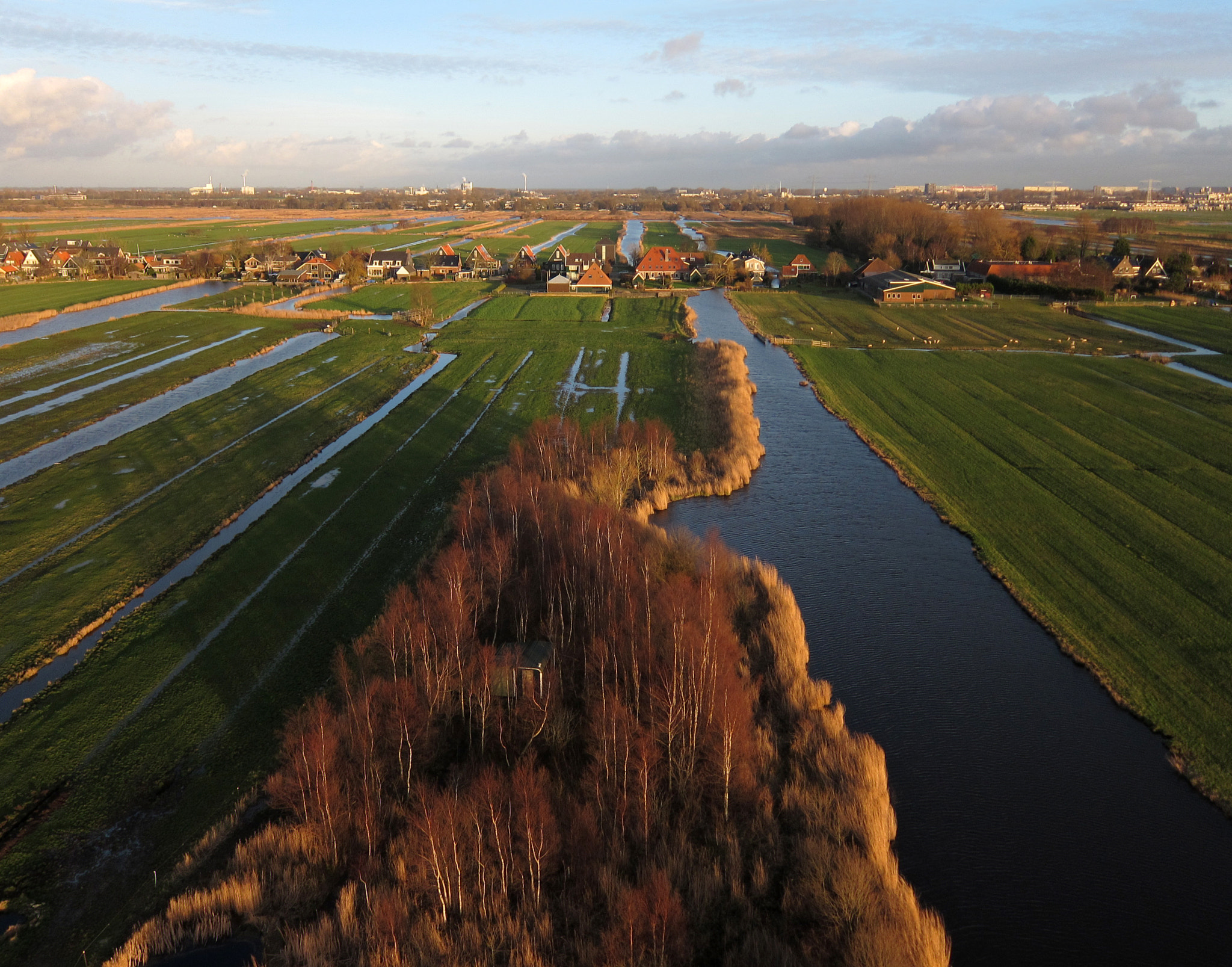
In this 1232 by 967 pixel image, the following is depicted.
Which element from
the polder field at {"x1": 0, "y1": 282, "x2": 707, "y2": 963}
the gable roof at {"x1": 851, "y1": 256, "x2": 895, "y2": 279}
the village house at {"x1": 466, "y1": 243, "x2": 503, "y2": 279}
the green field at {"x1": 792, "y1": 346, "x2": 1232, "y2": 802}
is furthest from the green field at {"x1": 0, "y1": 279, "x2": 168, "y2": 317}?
the gable roof at {"x1": 851, "y1": 256, "x2": 895, "y2": 279}

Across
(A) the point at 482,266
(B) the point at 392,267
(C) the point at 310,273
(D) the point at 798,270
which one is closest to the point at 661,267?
(D) the point at 798,270

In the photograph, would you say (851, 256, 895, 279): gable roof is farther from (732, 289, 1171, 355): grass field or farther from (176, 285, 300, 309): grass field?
(176, 285, 300, 309): grass field

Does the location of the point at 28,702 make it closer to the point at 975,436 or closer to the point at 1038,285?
the point at 975,436

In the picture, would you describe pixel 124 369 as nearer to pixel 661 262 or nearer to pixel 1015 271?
pixel 661 262

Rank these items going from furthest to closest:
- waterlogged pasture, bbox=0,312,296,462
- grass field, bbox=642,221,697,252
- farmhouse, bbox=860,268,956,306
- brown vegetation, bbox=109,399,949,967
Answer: grass field, bbox=642,221,697,252
farmhouse, bbox=860,268,956,306
waterlogged pasture, bbox=0,312,296,462
brown vegetation, bbox=109,399,949,967

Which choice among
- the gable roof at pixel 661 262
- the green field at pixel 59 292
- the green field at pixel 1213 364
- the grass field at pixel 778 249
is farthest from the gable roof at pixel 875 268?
the green field at pixel 59 292

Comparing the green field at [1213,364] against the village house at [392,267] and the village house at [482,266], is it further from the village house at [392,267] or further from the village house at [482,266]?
the village house at [392,267]
